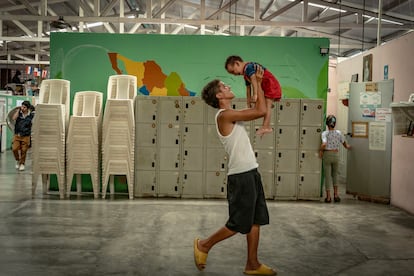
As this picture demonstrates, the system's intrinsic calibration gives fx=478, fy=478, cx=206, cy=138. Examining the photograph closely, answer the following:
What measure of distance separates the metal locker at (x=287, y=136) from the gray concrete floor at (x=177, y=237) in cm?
91

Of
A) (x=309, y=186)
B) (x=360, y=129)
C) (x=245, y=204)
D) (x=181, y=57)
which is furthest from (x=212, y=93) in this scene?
(x=360, y=129)

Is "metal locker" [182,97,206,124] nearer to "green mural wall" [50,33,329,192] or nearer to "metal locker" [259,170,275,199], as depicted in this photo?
"green mural wall" [50,33,329,192]

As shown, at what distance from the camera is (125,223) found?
5895mm

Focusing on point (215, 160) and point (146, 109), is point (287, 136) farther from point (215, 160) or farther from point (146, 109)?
point (146, 109)

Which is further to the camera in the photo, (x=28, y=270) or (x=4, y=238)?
(x=4, y=238)

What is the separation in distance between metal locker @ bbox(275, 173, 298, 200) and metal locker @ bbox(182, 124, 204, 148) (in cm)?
136

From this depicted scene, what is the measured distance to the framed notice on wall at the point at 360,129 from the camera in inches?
307

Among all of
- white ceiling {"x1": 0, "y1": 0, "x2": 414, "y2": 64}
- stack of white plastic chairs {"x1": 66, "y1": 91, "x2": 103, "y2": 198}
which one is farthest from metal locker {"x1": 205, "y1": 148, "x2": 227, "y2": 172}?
white ceiling {"x1": 0, "y1": 0, "x2": 414, "y2": 64}

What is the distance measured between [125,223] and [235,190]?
2.54 metres

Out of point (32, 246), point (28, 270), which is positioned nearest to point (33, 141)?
point (32, 246)

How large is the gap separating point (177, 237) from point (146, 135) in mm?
2729

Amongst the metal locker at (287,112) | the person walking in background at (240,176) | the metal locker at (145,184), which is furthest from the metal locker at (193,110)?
the person walking in background at (240,176)

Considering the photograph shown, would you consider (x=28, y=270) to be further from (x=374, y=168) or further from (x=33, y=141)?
(x=374, y=168)

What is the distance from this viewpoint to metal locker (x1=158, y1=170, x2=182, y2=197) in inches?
303
